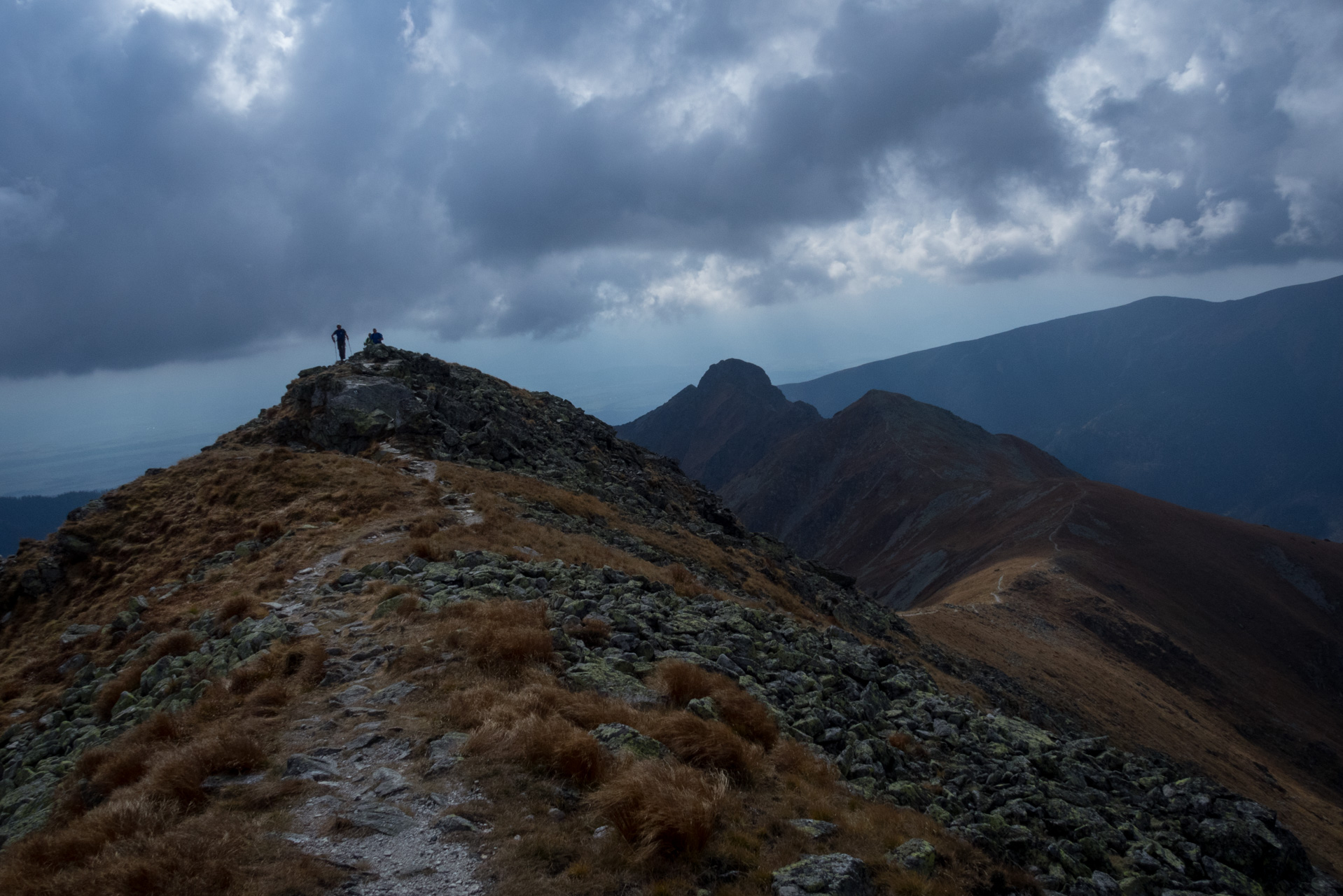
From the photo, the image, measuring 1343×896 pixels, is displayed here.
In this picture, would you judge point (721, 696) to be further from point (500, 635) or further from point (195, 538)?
point (195, 538)

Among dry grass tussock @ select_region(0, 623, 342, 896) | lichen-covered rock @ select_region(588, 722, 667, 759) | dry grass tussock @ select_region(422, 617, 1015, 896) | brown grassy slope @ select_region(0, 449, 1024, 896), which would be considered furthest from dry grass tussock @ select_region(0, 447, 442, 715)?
lichen-covered rock @ select_region(588, 722, 667, 759)

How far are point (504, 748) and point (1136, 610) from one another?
9000cm

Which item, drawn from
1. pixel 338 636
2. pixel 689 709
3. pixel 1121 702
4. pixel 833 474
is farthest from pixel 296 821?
pixel 833 474

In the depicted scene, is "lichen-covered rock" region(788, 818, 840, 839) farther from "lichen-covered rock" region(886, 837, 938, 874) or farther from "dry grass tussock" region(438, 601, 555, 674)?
"dry grass tussock" region(438, 601, 555, 674)

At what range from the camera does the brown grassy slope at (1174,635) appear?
46.8m

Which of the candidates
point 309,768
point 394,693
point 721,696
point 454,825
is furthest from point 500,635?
point 454,825

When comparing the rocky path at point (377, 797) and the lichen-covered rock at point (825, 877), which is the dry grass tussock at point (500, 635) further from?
the lichen-covered rock at point (825, 877)

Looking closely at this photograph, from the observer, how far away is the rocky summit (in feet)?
23.2

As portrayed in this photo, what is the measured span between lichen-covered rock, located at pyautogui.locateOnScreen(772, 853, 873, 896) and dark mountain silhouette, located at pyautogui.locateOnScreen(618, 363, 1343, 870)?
126 feet

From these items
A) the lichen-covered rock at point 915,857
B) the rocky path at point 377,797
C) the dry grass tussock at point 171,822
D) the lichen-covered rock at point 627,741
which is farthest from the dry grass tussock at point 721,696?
the dry grass tussock at point 171,822

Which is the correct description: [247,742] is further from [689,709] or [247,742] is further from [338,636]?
[689,709]

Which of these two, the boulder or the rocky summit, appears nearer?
the rocky summit

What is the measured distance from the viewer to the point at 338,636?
13469 mm

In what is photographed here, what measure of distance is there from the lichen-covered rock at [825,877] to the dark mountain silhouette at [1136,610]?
38470 millimetres
